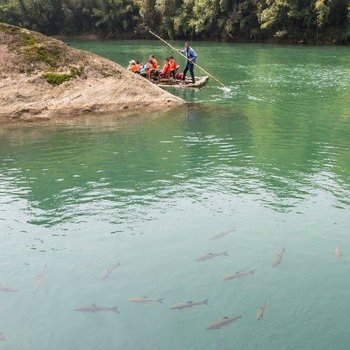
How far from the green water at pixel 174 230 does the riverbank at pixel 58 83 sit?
160 cm

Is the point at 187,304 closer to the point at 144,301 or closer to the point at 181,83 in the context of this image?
the point at 144,301

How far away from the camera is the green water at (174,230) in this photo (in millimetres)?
6906

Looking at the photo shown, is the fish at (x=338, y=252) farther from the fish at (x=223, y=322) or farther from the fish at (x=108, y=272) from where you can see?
the fish at (x=108, y=272)

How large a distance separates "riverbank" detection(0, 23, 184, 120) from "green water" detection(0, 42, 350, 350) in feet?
5.26

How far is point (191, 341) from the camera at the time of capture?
6590mm

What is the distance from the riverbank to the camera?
19.8 meters

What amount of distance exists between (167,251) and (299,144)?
762 cm

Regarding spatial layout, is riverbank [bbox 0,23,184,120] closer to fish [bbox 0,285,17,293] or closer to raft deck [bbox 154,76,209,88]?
raft deck [bbox 154,76,209,88]

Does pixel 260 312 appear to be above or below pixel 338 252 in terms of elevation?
below

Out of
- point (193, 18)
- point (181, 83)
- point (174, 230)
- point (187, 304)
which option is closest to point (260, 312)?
point (187, 304)

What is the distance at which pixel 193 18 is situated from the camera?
62469mm

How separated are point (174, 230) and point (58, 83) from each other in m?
12.3

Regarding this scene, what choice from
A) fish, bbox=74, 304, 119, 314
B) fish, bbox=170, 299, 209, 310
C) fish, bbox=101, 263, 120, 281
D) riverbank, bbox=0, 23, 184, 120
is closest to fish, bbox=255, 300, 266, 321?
fish, bbox=170, 299, 209, 310

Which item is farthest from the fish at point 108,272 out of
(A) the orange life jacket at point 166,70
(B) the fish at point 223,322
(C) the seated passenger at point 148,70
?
(C) the seated passenger at point 148,70
